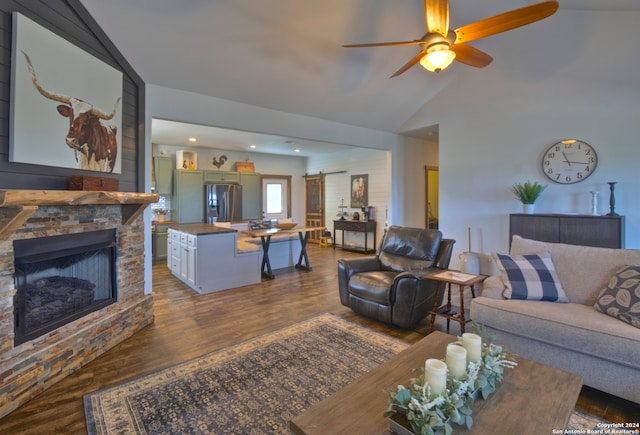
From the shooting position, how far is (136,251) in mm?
3279

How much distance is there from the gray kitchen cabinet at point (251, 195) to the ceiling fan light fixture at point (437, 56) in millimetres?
5730

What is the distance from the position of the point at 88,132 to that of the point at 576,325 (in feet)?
13.4

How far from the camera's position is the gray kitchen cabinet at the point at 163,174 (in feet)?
21.9

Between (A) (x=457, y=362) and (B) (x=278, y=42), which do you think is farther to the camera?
(B) (x=278, y=42)

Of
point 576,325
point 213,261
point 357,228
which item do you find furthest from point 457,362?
point 357,228

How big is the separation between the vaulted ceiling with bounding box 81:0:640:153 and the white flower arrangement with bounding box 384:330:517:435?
3465mm

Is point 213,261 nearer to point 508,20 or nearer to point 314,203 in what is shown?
point 508,20

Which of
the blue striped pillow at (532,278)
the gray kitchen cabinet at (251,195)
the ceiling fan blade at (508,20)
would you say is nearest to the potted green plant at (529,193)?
the blue striped pillow at (532,278)

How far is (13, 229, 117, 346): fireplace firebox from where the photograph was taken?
7.25ft

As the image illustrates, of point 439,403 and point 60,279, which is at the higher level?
point 60,279

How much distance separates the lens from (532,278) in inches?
102

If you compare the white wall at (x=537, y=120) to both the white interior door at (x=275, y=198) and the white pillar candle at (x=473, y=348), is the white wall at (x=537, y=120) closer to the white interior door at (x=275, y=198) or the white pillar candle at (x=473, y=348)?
the white pillar candle at (x=473, y=348)

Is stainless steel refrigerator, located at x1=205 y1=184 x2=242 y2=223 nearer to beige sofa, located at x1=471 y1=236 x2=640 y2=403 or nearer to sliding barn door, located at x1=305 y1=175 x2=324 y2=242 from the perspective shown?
sliding barn door, located at x1=305 y1=175 x2=324 y2=242

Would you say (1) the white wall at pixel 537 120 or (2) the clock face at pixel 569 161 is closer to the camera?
(1) the white wall at pixel 537 120
